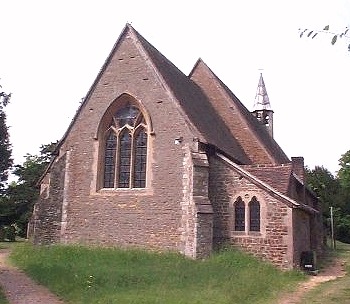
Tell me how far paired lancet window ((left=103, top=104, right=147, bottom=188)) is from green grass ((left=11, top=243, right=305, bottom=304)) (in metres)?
3.24

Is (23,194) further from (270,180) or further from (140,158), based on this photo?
(270,180)

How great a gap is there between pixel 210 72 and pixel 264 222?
1295 cm

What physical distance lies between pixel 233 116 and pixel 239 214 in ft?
29.1

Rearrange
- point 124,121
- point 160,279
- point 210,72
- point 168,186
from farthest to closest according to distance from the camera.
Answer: point 210,72
point 124,121
point 168,186
point 160,279

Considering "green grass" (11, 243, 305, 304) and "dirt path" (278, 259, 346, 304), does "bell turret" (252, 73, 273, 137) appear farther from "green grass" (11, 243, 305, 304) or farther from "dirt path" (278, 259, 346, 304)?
"green grass" (11, 243, 305, 304)

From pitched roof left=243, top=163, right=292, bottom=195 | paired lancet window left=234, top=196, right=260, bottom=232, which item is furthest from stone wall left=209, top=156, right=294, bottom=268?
pitched roof left=243, top=163, right=292, bottom=195

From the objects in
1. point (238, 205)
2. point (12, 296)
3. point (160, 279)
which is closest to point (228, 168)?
point (238, 205)

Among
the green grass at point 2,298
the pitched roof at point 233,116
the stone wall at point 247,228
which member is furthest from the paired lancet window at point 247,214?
the green grass at point 2,298

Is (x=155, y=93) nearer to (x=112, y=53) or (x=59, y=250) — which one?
(x=112, y=53)

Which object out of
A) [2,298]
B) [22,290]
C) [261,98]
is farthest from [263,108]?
[2,298]

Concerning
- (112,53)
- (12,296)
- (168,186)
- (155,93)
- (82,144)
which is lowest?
(12,296)

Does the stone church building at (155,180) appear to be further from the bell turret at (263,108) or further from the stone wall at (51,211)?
the bell turret at (263,108)

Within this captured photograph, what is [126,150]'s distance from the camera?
2170 centimetres

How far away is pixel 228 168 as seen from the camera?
2005cm
